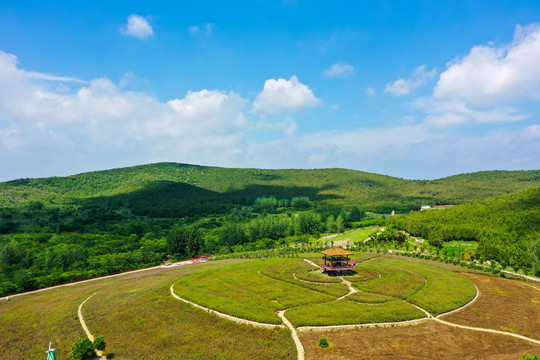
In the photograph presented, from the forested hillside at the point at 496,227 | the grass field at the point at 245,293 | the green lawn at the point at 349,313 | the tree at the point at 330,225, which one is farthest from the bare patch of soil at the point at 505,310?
the tree at the point at 330,225

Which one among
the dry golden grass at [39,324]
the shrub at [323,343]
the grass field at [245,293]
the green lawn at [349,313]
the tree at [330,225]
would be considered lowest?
the dry golden grass at [39,324]

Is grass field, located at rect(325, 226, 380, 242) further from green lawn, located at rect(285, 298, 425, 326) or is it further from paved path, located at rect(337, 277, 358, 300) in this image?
green lawn, located at rect(285, 298, 425, 326)

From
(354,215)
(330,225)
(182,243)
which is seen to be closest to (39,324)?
(182,243)

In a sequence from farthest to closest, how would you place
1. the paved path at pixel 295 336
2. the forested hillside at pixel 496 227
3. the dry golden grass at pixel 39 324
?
1. the forested hillside at pixel 496 227
2. the dry golden grass at pixel 39 324
3. the paved path at pixel 295 336

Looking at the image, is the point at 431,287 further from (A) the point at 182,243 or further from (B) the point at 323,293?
(A) the point at 182,243

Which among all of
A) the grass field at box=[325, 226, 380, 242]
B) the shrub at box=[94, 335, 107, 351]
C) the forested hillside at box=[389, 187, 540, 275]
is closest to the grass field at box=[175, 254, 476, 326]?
the shrub at box=[94, 335, 107, 351]

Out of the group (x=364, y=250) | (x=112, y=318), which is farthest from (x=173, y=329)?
(x=364, y=250)

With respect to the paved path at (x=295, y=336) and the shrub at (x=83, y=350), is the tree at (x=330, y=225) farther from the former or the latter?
the shrub at (x=83, y=350)
